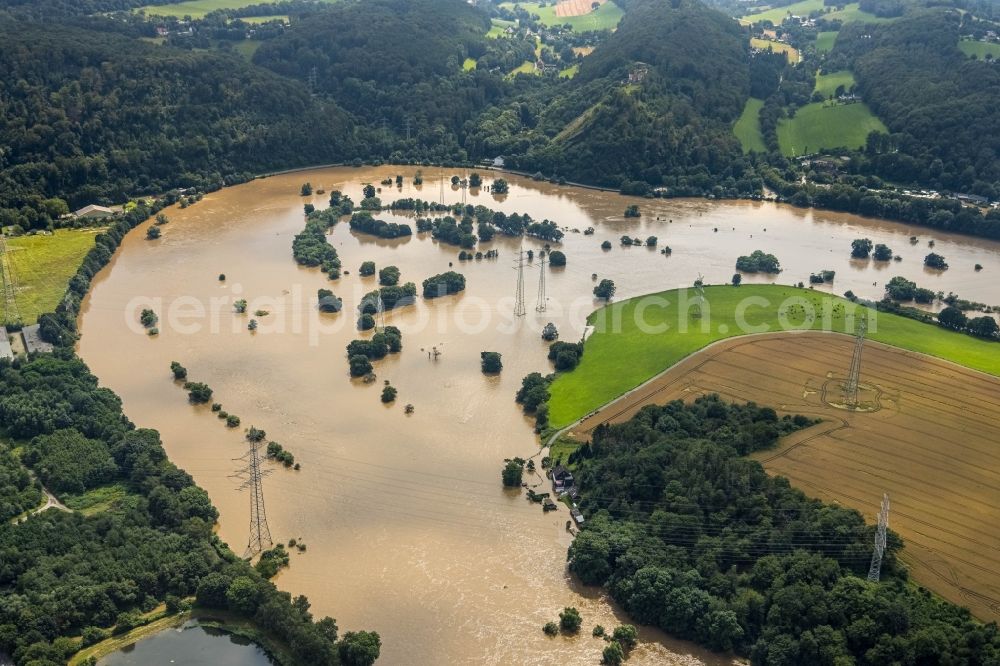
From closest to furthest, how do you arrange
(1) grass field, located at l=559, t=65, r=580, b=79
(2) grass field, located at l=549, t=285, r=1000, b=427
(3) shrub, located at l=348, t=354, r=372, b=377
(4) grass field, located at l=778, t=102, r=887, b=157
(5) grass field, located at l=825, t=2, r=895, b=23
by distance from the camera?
(2) grass field, located at l=549, t=285, r=1000, b=427 < (3) shrub, located at l=348, t=354, r=372, b=377 < (4) grass field, located at l=778, t=102, r=887, b=157 < (1) grass field, located at l=559, t=65, r=580, b=79 < (5) grass field, located at l=825, t=2, r=895, b=23

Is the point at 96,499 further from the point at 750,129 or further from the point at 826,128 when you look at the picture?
the point at 826,128

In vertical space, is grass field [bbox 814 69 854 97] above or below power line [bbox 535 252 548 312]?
above

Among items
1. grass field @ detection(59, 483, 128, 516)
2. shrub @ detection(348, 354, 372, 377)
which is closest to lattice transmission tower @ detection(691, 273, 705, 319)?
shrub @ detection(348, 354, 372, 377)

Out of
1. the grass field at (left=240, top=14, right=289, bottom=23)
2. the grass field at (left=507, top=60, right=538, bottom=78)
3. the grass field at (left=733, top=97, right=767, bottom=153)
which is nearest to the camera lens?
the grass field at (left=733, top=97, right=767, bottom=153)

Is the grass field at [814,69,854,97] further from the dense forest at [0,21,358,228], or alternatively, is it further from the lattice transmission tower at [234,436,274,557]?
the lattice transmission tower at [234,436,274,557]

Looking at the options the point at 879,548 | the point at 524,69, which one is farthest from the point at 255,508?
the point at 524,69

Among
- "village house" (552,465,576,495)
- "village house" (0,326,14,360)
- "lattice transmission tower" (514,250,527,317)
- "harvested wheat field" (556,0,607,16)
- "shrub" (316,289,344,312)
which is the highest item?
"harvested wheat field" (556,0,607,16)

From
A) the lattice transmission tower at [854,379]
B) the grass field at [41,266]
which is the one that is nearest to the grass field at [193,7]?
the grass field at [41,266]
